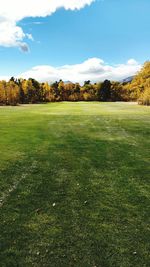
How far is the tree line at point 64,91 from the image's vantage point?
107m

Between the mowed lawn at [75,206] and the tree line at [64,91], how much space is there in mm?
65341

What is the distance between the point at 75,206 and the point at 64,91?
147 m

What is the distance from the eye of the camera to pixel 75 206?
952 centimetres

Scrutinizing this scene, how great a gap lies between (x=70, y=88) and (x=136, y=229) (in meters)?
152

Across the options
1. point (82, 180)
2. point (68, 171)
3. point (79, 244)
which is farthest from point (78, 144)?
point (79, 244)

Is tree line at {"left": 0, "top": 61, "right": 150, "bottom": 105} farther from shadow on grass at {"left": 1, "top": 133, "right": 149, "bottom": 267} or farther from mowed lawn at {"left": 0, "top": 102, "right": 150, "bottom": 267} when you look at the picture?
shadow on grass at {"left": 1, "top": 133, "right": 149, "bottom": 267}

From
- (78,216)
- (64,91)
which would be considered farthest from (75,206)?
(64,91)

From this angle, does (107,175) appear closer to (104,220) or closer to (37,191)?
(37,191)

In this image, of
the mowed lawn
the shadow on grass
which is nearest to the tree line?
the mowed lawn

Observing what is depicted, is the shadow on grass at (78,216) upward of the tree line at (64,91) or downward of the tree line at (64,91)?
downward

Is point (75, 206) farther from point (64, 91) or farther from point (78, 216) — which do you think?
point (64, 91)

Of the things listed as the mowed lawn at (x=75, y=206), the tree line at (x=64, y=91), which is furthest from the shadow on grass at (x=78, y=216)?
the tree line at (x=64, y=91)

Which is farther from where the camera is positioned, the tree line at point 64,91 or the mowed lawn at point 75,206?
the tree line at point 64,91

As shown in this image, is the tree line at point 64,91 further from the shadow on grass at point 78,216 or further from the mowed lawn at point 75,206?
the shadow on grass at point 78,216
